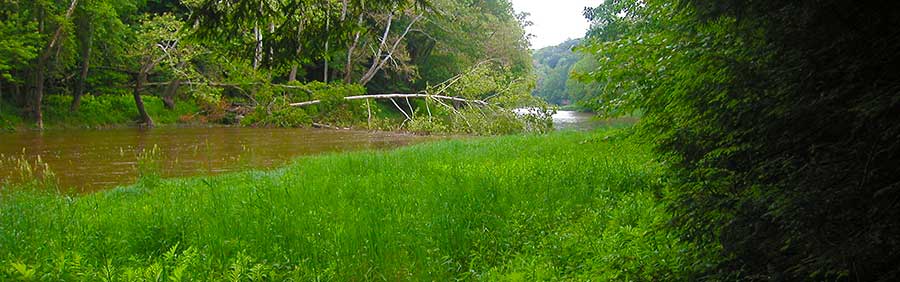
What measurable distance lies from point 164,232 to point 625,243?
400 centimetres

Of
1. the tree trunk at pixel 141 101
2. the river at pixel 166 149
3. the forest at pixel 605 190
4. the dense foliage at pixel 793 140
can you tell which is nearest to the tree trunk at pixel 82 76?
the tree trunk at pixel 141 101

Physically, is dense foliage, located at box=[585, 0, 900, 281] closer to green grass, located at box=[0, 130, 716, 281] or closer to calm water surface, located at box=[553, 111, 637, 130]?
green grass, located at box=[0, 130, 716, 281]

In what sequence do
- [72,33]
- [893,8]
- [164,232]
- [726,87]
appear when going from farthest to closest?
[72,33]
[164,232]
[726,87]
[893,8]

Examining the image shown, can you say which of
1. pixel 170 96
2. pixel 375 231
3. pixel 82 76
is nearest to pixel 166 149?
pixel 82 76

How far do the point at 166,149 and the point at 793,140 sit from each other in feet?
56.0

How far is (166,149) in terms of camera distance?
16.8 m

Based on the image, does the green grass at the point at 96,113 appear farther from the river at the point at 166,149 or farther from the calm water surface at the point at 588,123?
the calm water surface at the point at 588,123

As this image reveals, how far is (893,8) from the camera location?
74.8 inches

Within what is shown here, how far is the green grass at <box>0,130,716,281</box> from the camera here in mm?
4039

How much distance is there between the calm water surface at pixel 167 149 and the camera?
12.3m

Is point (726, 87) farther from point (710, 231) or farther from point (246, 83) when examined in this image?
point (246, 83)

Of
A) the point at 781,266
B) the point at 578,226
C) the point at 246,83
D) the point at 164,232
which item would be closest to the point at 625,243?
the point at 578,226

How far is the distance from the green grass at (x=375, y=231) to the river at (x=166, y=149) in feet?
11.5

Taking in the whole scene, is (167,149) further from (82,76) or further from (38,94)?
(82,76)
